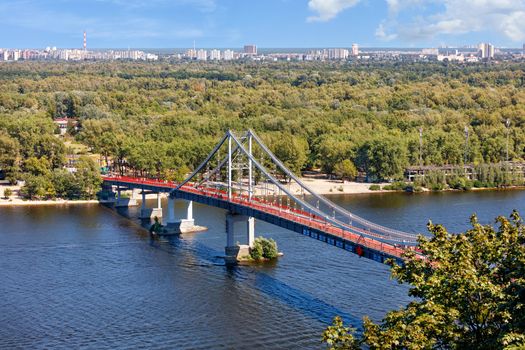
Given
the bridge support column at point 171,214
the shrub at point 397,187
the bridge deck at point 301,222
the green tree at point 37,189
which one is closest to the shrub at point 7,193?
the green tree at point 37,189

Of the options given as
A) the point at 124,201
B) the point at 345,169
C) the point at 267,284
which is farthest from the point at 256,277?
the point at 345,169

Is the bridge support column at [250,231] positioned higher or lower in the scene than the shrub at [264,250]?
higher

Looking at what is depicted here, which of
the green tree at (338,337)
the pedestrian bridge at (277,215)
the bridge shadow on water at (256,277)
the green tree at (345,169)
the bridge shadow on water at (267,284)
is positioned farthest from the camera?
the green tree at (345,169)

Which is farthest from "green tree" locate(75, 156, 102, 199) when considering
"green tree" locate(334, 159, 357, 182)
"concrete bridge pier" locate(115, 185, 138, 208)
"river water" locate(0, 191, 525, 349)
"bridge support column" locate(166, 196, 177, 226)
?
"green tree" locate(334, 159, 357, 182)

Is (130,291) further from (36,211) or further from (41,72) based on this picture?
(41,72)

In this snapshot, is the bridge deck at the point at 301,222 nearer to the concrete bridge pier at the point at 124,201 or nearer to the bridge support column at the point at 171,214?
the bridge support column at the point at 171,214

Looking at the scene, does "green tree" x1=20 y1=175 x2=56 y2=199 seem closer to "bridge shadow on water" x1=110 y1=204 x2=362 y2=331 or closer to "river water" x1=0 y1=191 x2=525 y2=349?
"river water" x1=0 y1=191 x2=525 y2=349

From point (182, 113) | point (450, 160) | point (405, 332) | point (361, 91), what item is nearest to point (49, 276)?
point (405, 332)
